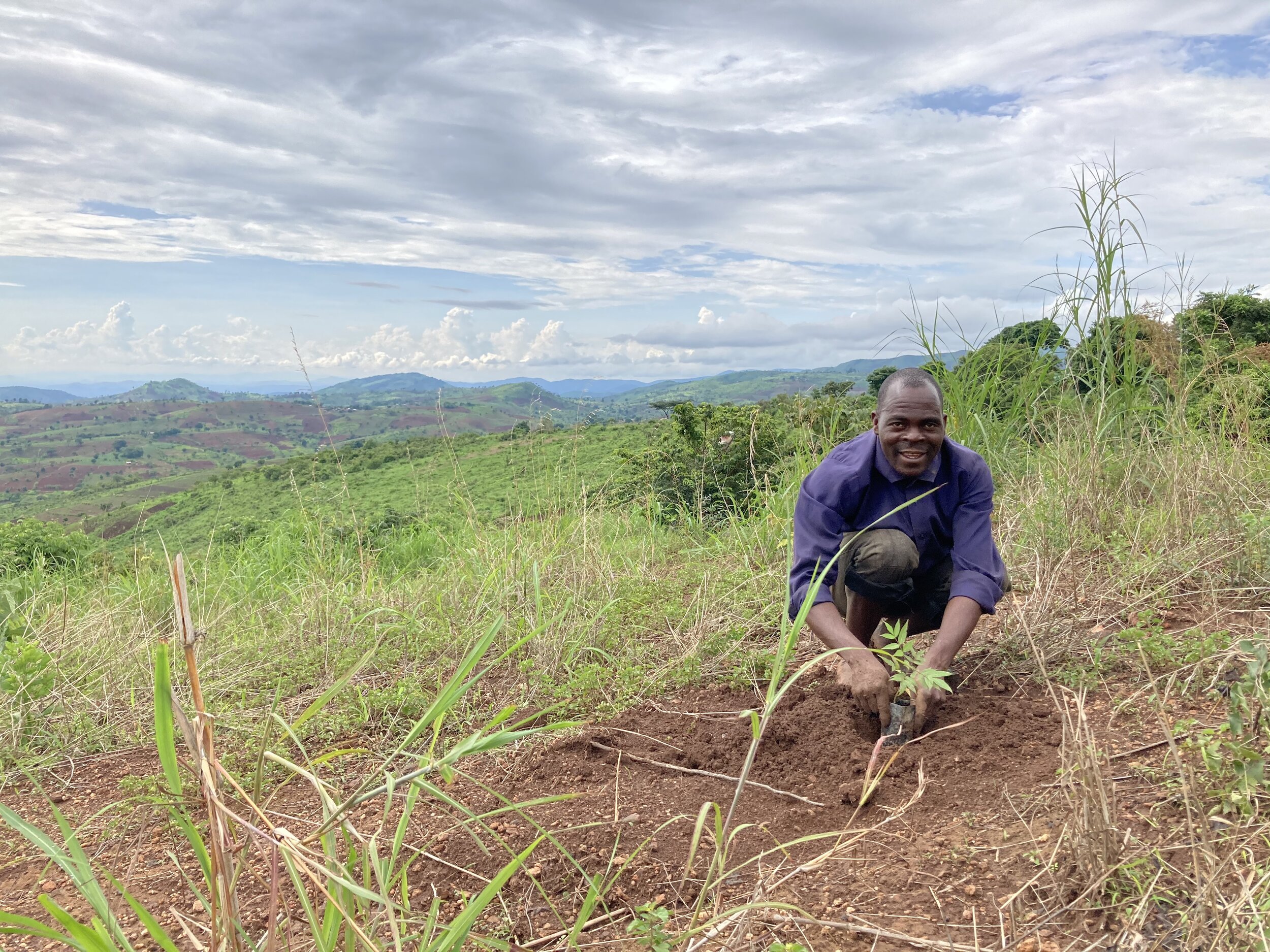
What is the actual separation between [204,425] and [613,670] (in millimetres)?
102575

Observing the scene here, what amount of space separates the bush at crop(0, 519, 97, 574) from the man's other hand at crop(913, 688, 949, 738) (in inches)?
305

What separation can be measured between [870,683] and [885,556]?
44 centimetres

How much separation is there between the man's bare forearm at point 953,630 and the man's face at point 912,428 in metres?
0.43

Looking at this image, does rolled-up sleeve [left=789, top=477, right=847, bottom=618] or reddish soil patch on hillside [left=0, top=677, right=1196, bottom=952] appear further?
rolled-up sleeve [left=789, top=477, right=847, bottom=618]

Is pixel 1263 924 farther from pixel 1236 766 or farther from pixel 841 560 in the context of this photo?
pixel 841 560

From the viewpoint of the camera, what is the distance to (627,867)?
2.12 m

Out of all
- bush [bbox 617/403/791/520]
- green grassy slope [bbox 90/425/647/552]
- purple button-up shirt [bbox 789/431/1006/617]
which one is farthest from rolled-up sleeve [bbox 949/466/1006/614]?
bush [bbox 617/403/791/520]

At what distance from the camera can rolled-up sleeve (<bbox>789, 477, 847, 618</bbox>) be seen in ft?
8.67

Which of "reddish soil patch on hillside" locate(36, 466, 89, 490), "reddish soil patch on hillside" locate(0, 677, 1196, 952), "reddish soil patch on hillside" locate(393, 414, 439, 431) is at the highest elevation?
"reddish soil patch on hillside" locate(393, 414, 439, 431)

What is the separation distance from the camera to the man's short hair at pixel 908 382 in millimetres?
2635

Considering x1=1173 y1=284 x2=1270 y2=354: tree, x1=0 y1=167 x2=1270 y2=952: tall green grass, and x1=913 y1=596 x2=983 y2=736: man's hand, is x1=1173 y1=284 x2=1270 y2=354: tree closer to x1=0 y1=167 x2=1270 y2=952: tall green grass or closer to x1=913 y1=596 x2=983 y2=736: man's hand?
x1=0 y1=167 x2=1270 y2=952: tall green grass

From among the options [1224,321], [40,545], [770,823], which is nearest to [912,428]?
[770,823]

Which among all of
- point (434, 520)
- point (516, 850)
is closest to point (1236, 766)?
point (516, 850)

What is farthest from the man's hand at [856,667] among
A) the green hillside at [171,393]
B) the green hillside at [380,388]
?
the green hillside at [171,393]
